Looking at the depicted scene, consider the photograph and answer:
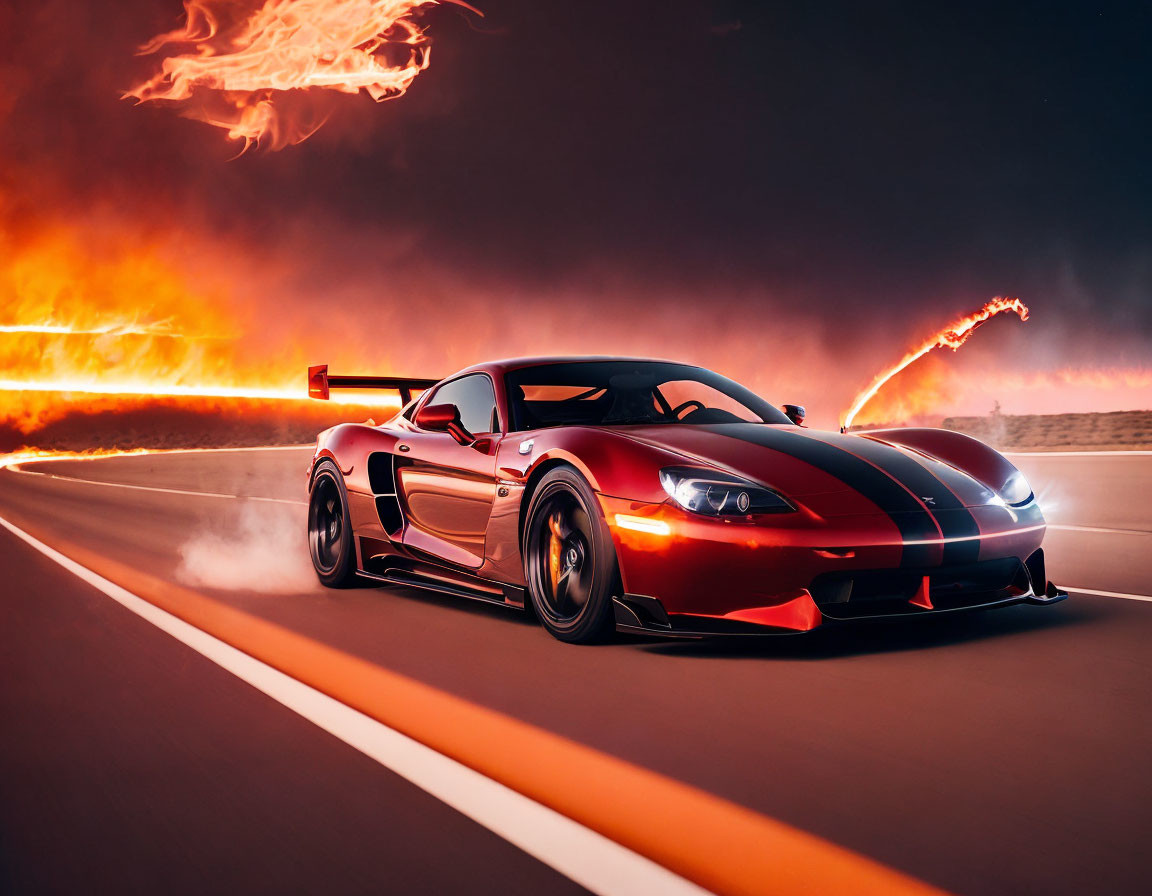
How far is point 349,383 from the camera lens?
27.8 feet

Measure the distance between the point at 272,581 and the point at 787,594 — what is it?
4487 millimetres

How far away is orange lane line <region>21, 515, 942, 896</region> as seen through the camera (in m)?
2.95

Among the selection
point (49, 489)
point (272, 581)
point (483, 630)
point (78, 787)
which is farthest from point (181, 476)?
point (78, 787)

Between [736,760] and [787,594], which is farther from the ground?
[787,594]

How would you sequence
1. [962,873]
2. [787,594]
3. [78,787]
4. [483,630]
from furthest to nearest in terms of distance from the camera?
[483,630]
[787,594]
[78,787]
[962,873]

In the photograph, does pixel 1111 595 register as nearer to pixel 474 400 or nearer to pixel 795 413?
pixel 795 413

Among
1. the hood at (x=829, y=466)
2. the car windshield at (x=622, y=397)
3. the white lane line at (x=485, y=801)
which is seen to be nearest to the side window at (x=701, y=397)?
the car windshield at (x=622, y=397)

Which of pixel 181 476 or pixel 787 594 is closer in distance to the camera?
pixel 787 594

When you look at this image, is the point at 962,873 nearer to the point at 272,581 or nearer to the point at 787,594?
the point at 787,594

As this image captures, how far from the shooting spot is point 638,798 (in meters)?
3.59

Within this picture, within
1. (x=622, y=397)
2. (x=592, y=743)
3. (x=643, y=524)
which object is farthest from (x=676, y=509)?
(x=622, y=397)

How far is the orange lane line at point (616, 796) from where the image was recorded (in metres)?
2.95

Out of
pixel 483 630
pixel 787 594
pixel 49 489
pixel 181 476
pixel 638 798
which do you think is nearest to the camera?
pixel 638 798

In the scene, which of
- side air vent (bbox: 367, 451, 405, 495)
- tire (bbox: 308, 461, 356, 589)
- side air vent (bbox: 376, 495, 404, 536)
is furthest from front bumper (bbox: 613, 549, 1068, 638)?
tire (bbox: 308, 461, 356, 589)
